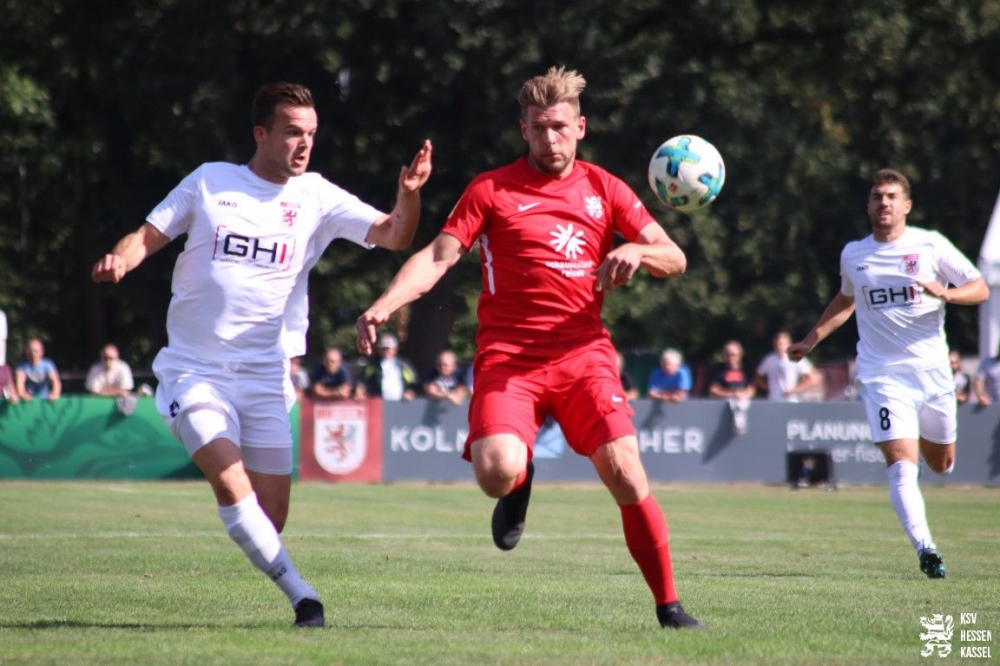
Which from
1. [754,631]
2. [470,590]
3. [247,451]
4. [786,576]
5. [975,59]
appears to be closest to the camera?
[754,631]

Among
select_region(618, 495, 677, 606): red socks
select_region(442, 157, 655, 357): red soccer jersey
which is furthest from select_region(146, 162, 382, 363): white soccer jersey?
select_region(618, 495, 677, 606): red socks

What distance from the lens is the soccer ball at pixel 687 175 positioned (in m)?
9.24

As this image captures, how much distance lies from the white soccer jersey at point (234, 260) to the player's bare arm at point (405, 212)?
12 centimetres

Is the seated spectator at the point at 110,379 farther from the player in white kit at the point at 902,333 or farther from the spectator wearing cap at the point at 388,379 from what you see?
the player in white kit at the point at 902,333

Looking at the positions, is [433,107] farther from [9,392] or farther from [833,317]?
[833,317]

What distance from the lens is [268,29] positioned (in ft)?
86.7

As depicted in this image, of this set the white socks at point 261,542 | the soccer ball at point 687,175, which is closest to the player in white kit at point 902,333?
the soccer ball at point 687,175

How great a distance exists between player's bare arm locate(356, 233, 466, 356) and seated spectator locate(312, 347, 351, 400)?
579 inches

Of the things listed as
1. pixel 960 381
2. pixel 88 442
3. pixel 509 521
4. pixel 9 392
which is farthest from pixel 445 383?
pixel 509 521

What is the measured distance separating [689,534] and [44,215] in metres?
21.4

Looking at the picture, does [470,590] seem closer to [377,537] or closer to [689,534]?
[377,537]

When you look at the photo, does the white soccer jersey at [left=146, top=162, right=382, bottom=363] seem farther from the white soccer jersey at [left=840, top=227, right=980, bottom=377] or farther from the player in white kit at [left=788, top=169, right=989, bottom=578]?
the white soccer jersey at [left=840, top=227, right=980, bottom=377]

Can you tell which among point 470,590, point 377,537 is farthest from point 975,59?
point 470,590

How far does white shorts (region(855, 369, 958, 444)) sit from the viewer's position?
34.9 ft
